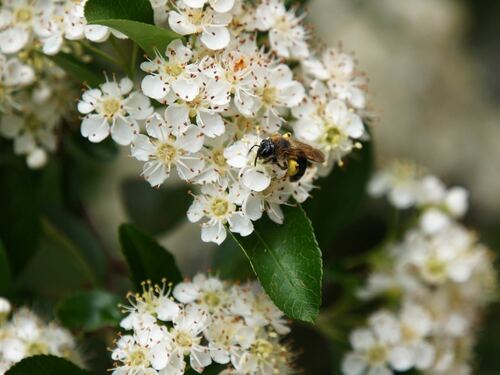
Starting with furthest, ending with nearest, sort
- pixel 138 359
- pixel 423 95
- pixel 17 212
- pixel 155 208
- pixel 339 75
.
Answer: pixel 423 95
pixel 155 208
pixel 17 212
pixel 339 75
pixel 138 359

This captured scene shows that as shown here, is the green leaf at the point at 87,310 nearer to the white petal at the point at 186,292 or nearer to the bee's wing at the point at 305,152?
the white petal at the point at 186,292

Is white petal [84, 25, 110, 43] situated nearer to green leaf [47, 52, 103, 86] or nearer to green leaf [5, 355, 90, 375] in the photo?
green leaf [47, 52, 103, 86]

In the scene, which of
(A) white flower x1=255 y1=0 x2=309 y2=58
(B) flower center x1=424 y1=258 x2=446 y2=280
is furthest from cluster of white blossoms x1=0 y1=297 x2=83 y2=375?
(B) flower center x1=424 y1=258 x2=446 y2=280

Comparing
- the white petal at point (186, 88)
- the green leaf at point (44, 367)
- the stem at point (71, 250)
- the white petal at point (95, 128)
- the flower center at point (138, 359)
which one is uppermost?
the white petal at point (186, 88)

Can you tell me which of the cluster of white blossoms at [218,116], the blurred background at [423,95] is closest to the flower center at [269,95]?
the cluster of white blossoms at [218,116]

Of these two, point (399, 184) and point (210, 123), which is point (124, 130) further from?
point (399, 184)

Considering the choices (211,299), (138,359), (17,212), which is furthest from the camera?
(17,212)

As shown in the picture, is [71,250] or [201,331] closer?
[201,331]

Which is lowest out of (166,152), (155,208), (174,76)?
(155,208)

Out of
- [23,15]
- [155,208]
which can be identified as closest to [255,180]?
[23,15]
